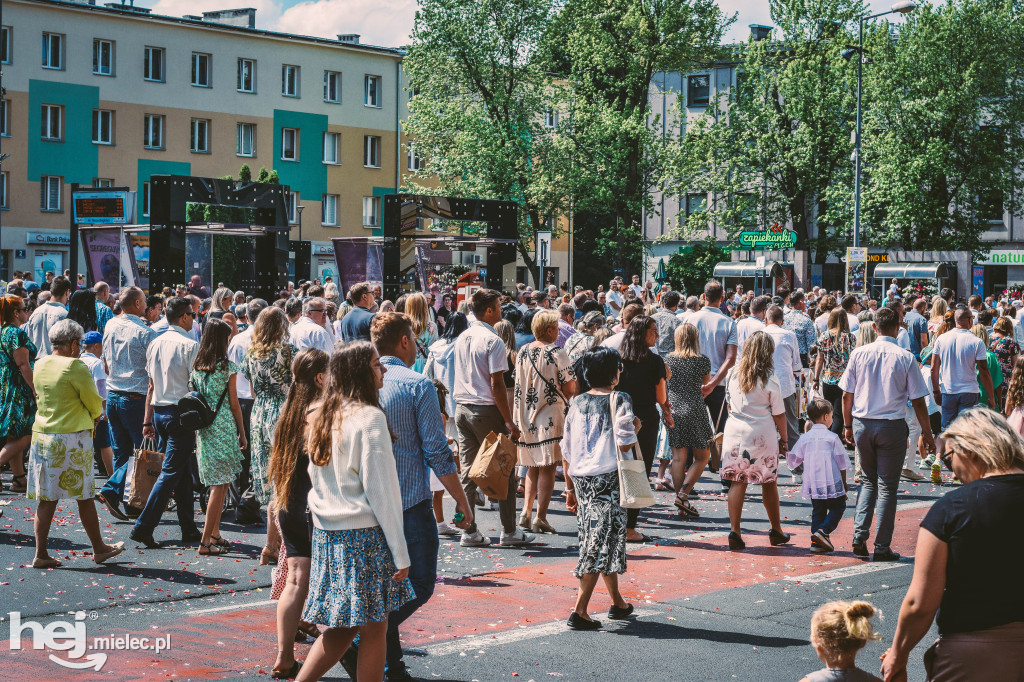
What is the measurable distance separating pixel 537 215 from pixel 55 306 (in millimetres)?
34721

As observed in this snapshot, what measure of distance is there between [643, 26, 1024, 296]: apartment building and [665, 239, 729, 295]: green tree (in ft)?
2.56

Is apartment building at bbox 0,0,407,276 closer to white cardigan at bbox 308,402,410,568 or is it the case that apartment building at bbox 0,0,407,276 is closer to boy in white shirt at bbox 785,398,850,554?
boy in white shirt at bbox 785,398,850,554

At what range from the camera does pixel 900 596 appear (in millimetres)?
8266

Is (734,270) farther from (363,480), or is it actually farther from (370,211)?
(363,480)

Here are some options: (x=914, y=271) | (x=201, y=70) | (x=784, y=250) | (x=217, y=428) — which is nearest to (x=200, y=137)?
(x=201, y=70)

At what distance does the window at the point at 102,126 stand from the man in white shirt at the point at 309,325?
40271mm

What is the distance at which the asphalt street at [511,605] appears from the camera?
21.5ft

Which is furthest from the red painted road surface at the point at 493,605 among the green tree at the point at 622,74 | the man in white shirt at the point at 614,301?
the green tree at the point at 622,74

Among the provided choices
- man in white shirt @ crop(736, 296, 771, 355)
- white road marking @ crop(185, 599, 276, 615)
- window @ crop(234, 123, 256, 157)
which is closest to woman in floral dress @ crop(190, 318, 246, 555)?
white road marking @ crop(185, 599, 276, 615)

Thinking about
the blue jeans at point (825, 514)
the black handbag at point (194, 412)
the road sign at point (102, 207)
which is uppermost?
the road sign at point (102, 207)

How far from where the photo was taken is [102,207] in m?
19.7

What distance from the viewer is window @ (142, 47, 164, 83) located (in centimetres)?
5038

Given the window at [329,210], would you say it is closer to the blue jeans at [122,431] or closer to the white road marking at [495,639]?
the blue jeans at [122,431]

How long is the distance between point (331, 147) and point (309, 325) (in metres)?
46.6
